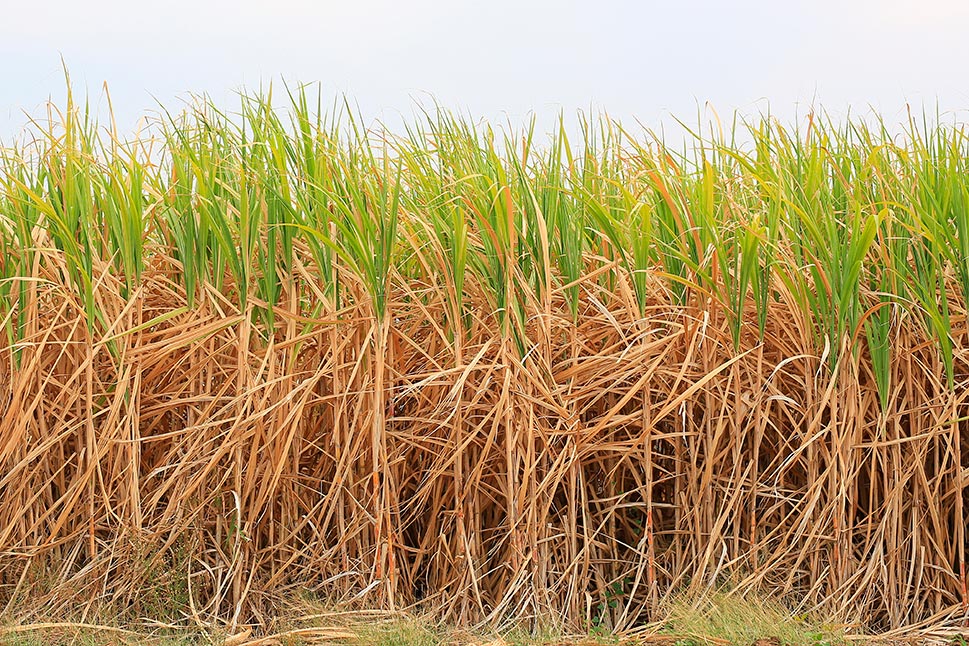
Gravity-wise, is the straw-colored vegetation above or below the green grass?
above

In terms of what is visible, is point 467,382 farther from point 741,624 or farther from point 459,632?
point 741,624

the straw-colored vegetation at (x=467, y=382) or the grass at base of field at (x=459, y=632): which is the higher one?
the straw-colored vegetation at (x=467, y=382)

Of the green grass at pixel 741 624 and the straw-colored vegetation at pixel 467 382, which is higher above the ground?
the straw-colored vegetation at pixel 467 382

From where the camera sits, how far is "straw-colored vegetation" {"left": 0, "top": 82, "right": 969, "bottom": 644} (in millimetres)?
2590

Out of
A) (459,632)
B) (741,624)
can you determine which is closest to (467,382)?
(459,632)

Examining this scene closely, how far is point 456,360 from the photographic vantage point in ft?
8.29

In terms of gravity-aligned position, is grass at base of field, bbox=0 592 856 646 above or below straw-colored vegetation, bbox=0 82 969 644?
below

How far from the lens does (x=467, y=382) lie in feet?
8.72

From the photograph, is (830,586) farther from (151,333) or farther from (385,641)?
(151,333)

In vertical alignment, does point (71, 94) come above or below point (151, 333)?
above

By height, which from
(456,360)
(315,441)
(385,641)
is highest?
(456,360)

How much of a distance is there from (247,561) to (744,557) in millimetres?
1407

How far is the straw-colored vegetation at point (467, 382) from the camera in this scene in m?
2.59

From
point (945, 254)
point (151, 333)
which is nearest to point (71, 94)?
point (151, 333)
